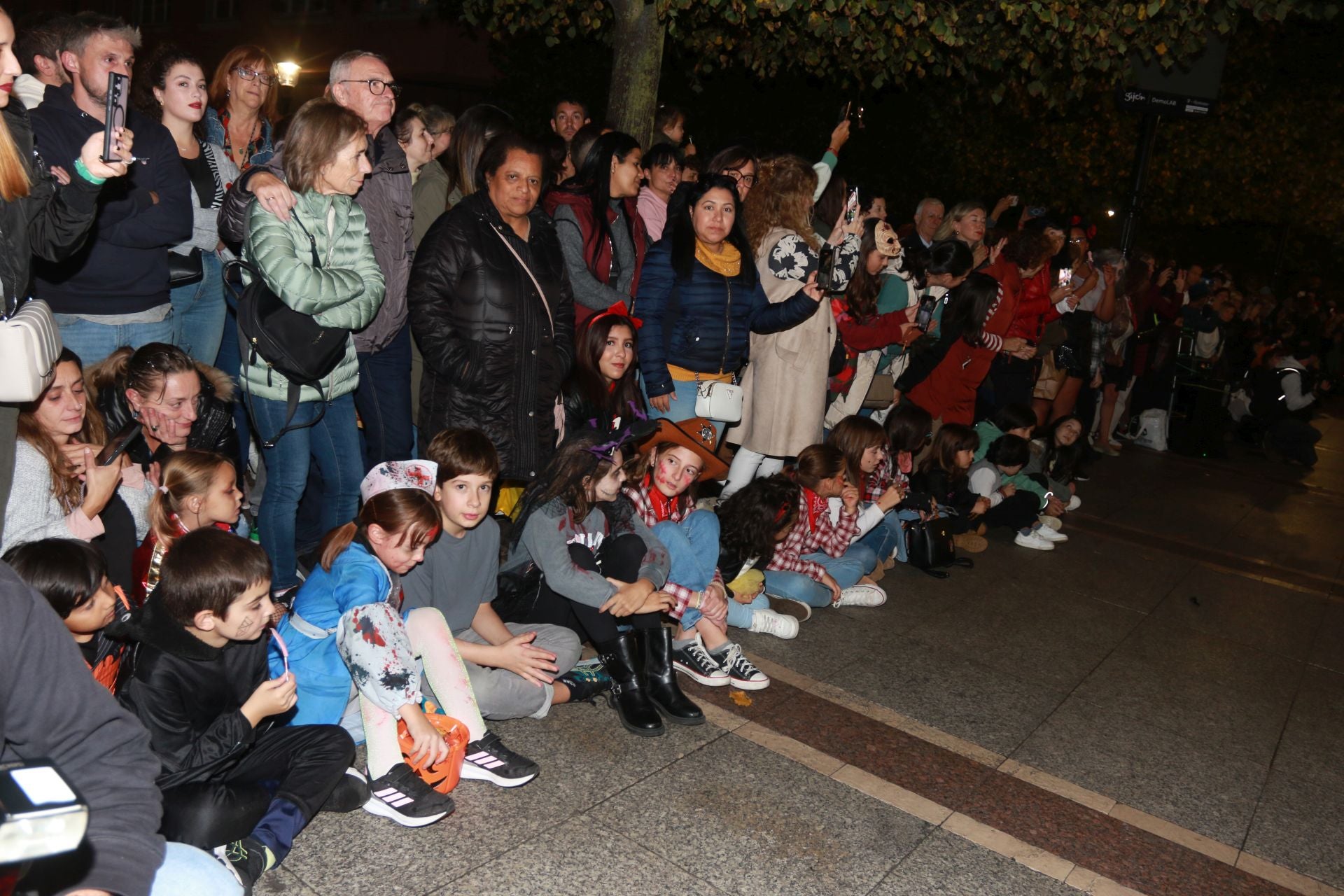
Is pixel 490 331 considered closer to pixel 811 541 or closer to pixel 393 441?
pixel 393 441

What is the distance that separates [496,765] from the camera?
3.61m

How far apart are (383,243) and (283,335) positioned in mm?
814

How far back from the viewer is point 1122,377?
1095cm

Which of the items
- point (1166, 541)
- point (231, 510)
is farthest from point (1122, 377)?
point (231, 510)

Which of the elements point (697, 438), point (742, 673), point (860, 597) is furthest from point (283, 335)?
point (860, 597)

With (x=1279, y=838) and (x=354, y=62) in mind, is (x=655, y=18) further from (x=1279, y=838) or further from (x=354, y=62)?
(x=1279, y=838)

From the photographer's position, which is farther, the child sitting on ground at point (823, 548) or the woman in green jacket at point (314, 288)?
the child sitting on ground at point (823, 548)

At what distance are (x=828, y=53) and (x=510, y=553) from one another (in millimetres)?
6792

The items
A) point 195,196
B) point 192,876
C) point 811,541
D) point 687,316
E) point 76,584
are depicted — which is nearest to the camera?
point 192,876

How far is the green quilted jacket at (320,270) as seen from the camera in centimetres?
397

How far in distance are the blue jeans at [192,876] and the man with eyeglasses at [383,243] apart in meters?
2.38

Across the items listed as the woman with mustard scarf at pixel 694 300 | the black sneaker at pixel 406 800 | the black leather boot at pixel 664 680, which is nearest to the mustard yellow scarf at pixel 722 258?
the woman with mustard scarf at pixel 694 300

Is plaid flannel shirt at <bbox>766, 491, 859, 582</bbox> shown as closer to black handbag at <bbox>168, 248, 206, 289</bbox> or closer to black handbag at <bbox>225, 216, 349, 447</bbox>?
black handbag at <bbox>225, 216, 349, 447</bbox>

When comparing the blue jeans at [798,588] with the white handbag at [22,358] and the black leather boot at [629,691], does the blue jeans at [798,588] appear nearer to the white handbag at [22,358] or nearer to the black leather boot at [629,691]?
the black leather boot at [629,691]
